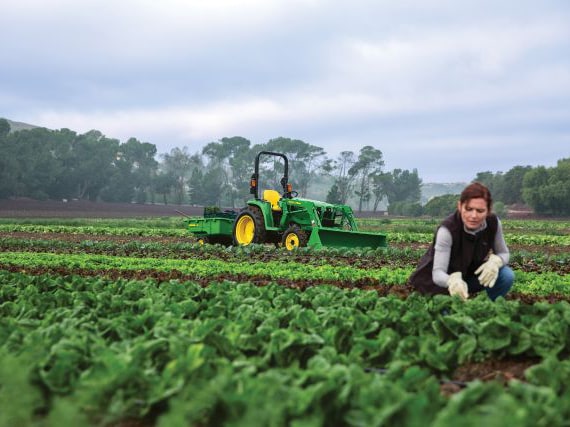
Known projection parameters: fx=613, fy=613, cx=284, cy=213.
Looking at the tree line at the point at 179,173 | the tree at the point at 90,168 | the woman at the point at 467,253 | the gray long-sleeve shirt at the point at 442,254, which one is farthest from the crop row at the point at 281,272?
the tree at the point at 90,168

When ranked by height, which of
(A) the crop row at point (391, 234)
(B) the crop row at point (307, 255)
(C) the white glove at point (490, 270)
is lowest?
(A) the crop row at point (391, 234)

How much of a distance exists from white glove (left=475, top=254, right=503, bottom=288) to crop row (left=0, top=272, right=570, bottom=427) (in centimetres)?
30

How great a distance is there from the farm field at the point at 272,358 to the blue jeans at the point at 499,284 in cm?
51

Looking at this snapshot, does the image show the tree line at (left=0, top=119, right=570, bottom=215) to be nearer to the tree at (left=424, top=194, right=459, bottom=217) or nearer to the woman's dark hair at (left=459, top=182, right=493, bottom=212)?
the tree at (left=424, top=194, right=459, bottom=217)

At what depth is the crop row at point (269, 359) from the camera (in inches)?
114

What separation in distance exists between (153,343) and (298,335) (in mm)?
991

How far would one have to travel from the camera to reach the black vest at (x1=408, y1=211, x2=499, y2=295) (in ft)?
19.2

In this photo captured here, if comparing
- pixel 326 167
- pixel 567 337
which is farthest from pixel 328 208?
pixel 326 167

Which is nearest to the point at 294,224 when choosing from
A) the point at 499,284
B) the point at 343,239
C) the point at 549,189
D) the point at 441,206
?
the point at 343,239

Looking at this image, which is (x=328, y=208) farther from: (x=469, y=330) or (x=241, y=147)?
(x=241, y=147)

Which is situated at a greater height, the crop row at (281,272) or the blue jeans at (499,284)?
the blue jeans at (499,284)

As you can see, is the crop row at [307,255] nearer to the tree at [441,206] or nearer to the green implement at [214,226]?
the green implement at [214,226]

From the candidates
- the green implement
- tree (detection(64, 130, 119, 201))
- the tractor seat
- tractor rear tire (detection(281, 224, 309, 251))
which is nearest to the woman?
tractor rear tire (detection(281, 224, 309, 251))

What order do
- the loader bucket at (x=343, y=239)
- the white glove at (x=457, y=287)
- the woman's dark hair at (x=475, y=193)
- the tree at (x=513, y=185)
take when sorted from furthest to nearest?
the tree at (x=513, y=185) < the loader bucket at (x=343, y=239) < the white glove at (x=457, y=287) < the woman's dark hair at (x=475, y=193)
